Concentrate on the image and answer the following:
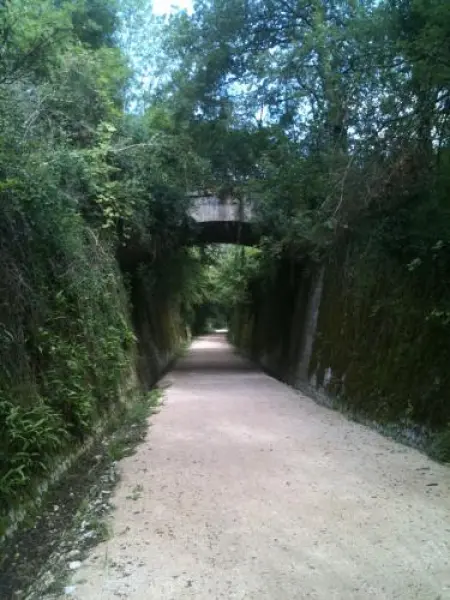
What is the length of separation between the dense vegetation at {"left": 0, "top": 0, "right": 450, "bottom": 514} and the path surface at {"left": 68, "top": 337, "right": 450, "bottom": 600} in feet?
3.31

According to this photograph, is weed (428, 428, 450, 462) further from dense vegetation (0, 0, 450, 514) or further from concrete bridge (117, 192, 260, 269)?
concrete bridge (117, 192, 260, 269)

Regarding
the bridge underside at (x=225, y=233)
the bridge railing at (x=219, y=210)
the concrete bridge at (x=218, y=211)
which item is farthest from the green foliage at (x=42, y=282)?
the bridge underside at (x=225, y=233)

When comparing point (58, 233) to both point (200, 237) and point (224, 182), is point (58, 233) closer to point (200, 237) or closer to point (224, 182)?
point (224, 182)

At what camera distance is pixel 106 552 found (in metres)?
4.03

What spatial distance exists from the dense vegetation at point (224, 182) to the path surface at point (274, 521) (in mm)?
1008

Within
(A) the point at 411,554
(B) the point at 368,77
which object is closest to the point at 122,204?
(B) the point at 368,77

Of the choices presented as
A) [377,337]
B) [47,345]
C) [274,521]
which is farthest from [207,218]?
[274,521]

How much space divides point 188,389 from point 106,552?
995 centimetres

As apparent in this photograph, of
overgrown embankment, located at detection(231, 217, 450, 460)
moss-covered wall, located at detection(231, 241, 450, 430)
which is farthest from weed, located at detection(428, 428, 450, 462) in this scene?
moss-covered wall, located at detection(231, 241, 450, 430)

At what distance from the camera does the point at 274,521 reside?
14.9 ft

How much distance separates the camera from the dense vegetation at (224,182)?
6.25 m

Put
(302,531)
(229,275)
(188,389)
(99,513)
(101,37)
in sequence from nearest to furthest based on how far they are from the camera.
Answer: (302,531) < (99,513) < (188,389) < (101,37) < (229,275)

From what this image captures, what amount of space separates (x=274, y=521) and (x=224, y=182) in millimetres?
11794

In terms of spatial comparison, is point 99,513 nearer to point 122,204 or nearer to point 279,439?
point 279,439
